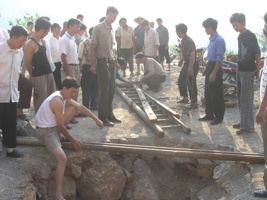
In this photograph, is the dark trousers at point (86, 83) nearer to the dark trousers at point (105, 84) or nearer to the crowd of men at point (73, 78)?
the crowd of men at point (73, 78)

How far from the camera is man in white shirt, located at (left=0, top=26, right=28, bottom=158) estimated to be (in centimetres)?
404

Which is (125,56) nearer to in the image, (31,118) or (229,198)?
(31,118)

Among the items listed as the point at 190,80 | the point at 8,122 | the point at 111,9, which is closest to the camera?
the point at 8,122

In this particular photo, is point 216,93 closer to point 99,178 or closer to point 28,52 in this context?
point 99,178

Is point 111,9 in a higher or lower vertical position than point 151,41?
higher

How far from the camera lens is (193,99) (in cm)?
728

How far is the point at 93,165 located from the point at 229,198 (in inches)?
84.3

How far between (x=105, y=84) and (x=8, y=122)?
1960 millimetres

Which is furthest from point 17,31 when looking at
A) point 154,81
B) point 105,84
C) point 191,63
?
point 154,81

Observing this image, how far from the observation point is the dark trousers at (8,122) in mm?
4234

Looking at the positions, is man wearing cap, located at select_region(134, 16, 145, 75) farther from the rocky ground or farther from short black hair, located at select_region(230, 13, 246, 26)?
short black hair, located at select_region(230, 13, 246, 26)

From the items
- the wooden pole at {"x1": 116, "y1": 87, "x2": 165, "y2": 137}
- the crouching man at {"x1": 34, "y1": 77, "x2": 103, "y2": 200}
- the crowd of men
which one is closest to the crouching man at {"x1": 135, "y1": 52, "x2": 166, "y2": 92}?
the wooden pole at {"x1": 116, "y1": 87, "x2": 165, "y2": 137}

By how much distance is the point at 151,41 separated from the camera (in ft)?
32.6

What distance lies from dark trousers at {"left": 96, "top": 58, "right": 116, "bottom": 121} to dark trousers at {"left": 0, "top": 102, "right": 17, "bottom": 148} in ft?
5.87
